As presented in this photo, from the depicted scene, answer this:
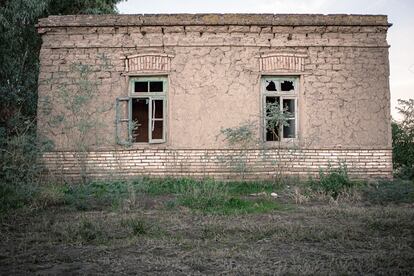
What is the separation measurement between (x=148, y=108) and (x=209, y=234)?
18.9 ft

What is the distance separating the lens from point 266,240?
413 centimetres

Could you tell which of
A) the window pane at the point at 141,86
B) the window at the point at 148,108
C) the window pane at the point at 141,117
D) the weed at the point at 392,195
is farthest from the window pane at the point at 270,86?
the weed at the point at 392,195

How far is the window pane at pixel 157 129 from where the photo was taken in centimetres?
933

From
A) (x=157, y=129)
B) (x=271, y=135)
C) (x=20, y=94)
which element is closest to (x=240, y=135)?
(x=271, y=135)

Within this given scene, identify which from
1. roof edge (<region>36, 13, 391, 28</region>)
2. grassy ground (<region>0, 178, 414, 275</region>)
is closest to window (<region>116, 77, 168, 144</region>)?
roof edge (<region>36, 13, 391, 28</region>)

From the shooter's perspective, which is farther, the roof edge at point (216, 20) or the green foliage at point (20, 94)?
the roof edge at point (216, 20)

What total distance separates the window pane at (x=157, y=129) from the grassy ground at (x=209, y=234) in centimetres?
252

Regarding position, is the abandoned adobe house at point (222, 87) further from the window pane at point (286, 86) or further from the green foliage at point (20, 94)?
the green foliage at point (20, 94)

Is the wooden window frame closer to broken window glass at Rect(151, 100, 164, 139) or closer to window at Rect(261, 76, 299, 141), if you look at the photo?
window at Rect(261, 76, 299, 141)

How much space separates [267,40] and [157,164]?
409cm

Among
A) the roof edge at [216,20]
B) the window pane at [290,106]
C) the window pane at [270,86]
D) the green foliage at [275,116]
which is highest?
the roof edge at [216,20]

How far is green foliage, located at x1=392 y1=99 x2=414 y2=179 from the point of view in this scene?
10.1 m

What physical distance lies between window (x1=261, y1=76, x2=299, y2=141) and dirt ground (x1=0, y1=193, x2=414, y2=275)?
3576 millimetres

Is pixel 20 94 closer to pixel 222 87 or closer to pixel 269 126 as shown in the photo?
pixel 222 87
